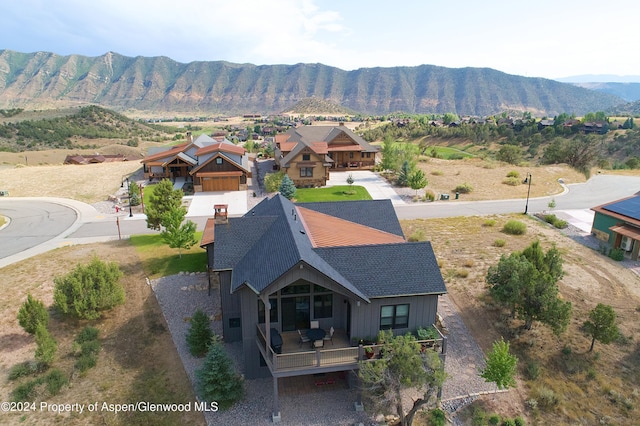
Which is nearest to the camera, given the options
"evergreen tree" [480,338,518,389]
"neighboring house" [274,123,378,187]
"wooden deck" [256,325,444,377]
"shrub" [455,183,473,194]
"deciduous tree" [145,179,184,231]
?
"wooden deck" [256,325,444,377]

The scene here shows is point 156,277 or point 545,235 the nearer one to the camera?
point 156,277

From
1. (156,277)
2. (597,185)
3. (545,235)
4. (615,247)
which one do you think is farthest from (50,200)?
(597,185)

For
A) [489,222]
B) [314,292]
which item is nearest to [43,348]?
[314,292]

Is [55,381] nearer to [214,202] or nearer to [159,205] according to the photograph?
[159,205]

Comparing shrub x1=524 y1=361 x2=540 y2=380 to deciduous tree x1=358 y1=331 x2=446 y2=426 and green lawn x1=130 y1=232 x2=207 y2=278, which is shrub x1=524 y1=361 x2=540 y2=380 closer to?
deciduous tree x1=358 y1=331 x2=446 y2=426

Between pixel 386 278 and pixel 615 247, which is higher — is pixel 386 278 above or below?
above

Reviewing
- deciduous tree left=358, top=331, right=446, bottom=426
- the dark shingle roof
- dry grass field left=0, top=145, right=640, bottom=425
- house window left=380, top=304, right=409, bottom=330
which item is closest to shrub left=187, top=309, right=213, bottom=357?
dry grass field left=0, top=145, right=640, bottom=425

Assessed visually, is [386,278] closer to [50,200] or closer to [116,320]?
[116,320]
